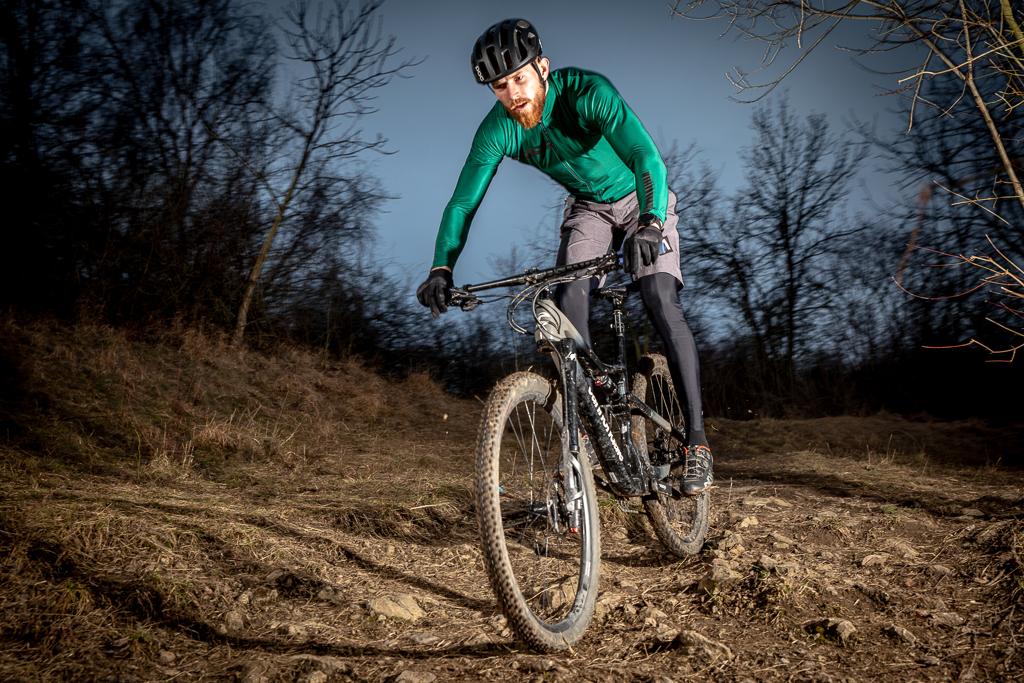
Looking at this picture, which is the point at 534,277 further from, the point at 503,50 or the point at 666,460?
the point at 666,460

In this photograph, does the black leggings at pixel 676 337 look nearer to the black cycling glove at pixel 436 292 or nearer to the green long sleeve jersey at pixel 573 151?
the green long sleeve jersey at pixel 573 151

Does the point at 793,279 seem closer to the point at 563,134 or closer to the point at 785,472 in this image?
the point at 785,472

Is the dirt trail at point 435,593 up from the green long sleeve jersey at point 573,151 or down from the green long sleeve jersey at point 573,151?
down

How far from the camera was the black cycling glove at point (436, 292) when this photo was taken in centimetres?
301

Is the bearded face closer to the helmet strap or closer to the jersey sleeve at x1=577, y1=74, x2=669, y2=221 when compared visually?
the helmet strap

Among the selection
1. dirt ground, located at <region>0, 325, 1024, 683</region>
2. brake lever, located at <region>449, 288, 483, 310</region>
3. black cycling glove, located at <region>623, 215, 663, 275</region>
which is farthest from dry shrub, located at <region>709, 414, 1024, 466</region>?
brake lever, located at <region>449, 288, 483, 310</region>

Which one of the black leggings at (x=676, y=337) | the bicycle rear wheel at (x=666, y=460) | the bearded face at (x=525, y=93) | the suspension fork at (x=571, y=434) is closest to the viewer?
the suspension fork at (x=571, y=434)

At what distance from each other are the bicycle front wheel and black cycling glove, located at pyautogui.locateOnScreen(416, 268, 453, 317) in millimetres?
428

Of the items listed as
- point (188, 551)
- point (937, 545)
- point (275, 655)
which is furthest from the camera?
point (937, 545)

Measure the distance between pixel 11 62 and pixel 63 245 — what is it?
2.86 metres

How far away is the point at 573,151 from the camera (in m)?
3.61

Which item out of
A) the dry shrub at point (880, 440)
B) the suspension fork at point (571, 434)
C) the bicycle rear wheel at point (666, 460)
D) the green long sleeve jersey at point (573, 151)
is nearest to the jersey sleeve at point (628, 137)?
the green long sleeve jersey at point (573, 151)

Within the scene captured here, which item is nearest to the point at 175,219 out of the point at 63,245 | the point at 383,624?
the point at 63,245

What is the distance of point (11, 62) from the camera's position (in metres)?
11.1
